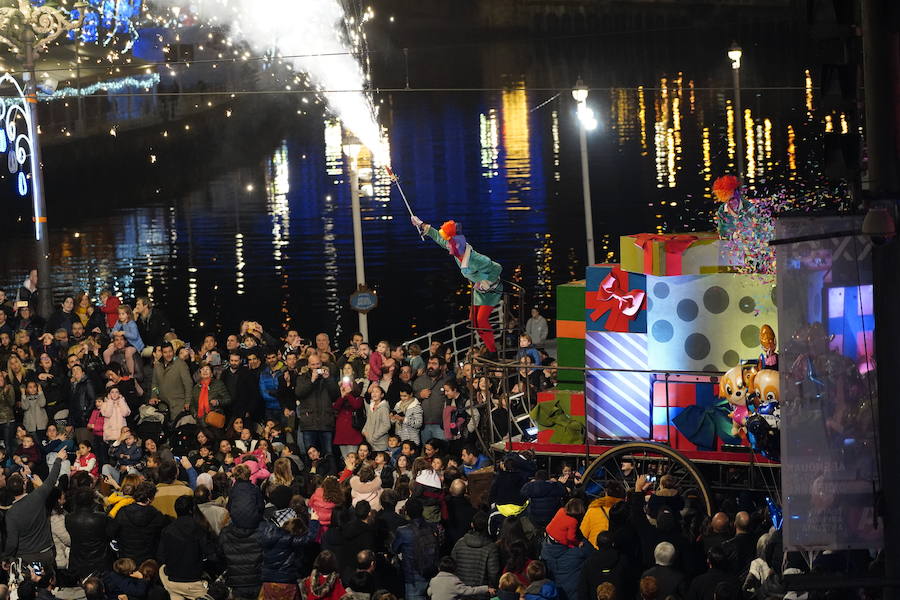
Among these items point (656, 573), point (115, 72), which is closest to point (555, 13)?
point (115, 72)

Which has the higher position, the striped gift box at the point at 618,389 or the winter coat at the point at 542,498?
the striped gift box at the point at 618,389

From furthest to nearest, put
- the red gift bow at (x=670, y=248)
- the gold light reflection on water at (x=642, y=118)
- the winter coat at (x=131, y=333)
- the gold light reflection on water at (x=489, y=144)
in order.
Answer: the gold light reflection on water at (x=642, y=118) → the gold light reflection on water at (x=489, y=144) → the winter coat at (x=131, y=333) → the red gift bow at (x=670, y=248)

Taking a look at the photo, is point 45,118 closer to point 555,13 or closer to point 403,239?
point 403,239

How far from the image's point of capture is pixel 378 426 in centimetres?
1806

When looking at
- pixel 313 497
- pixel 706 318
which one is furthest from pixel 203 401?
pixel 706 318

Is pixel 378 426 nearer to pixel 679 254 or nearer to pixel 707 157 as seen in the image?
pixel 679 254

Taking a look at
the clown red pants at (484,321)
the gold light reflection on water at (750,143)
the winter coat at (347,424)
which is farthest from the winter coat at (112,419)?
the gold light reflection on water at (750,143)

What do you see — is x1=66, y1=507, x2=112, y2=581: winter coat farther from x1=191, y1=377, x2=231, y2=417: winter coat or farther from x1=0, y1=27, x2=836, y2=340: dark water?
x1=0, y1=27, x2=836, y2=340: dark water

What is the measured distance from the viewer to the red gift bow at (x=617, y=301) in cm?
1568

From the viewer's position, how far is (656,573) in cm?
1138

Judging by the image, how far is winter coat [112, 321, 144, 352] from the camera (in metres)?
22.1

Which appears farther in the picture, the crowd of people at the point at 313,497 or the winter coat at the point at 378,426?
the winter coat at the point at 378,426

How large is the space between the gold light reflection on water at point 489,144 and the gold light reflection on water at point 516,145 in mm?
586

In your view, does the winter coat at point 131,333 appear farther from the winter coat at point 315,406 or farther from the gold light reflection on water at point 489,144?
the gold light reflection on water at point 489,144
